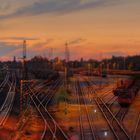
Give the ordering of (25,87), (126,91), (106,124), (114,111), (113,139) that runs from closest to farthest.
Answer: (113,139) → (106,124) → (25,87) → (114,111) → (126,91)

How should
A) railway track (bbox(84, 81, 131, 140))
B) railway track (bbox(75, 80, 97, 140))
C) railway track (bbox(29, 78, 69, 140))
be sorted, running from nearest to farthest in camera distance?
railway track (bbox(29, 78, 69, 140)), railway track (bbox(75, 80, 97, 140)), railway track (bbox(84, 81, 131, 140))

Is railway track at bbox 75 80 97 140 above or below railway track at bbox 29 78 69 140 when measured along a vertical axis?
below

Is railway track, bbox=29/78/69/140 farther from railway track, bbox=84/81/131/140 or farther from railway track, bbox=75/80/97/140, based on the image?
railway track, bbox=84/81/131/140

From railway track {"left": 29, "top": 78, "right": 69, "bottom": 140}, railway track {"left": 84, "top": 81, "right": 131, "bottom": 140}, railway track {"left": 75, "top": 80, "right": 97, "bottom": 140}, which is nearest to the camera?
railway track {"left": 29, "top": 78, "right": 69, "bottom": 140}

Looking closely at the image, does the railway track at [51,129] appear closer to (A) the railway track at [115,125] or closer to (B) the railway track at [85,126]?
(B) the railway track at [85,126]

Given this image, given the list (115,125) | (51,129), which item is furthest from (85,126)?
(51,129)

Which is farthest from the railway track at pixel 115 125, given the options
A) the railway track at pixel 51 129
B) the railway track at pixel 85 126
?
the railway track at pixel 51 129

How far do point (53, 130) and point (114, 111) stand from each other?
15.2 meters

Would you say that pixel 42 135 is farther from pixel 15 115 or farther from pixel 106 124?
pixel 15 115

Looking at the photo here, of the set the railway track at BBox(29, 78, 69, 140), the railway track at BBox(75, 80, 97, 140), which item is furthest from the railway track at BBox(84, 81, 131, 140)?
the railway track at BBox(29, 78, 69, 140)

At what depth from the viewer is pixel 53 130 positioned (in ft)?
109

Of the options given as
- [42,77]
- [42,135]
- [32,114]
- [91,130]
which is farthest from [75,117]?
[42,77]

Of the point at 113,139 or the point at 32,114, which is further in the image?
the point at 32,114

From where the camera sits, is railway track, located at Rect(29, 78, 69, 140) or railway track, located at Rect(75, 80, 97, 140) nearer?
railway track, located at Rect(29, 78, 69, 140)
